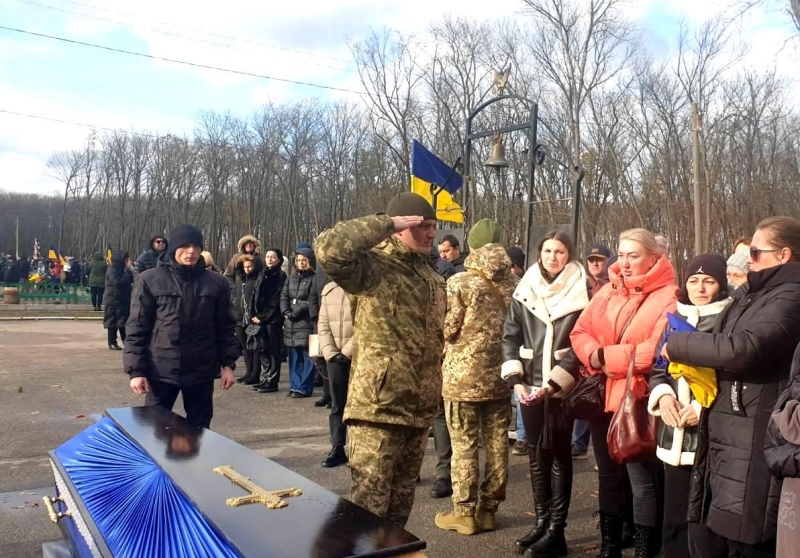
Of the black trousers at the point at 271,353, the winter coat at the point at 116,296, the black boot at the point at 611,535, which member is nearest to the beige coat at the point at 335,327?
the black boot at the point at 611,535

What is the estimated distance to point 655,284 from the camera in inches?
143

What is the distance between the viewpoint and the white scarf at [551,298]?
405cm

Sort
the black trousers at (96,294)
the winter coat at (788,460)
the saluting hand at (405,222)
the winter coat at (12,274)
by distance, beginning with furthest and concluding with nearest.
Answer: the winter coat at (12,274) → the black trousers at (96,294) → the saluting hand at (405,222) → the winter coat at (788,460)

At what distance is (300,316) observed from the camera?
857 centimetres

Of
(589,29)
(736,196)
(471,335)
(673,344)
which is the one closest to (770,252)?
(673,344)

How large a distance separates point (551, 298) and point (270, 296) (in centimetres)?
601

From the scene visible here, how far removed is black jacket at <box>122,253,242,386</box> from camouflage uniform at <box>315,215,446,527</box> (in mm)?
1873

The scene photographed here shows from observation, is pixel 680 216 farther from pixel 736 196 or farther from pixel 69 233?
pixel 69 233

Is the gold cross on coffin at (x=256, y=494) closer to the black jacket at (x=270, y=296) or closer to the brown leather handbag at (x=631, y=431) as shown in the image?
the brown leather handbag at (x=631, y=431)

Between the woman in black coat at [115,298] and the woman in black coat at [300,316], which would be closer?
the woman in black coat at [300,316]

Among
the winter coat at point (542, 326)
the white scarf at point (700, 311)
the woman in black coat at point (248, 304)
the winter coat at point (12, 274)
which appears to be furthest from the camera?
the winter coat at point (12, 274)

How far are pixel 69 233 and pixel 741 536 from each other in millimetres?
84395

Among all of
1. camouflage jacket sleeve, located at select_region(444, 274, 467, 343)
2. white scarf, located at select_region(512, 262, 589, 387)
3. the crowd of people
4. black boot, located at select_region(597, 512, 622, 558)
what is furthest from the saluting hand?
black boot, located at select_region(597, 512, 622, 558)

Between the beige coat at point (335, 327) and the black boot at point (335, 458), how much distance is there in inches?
31.7
